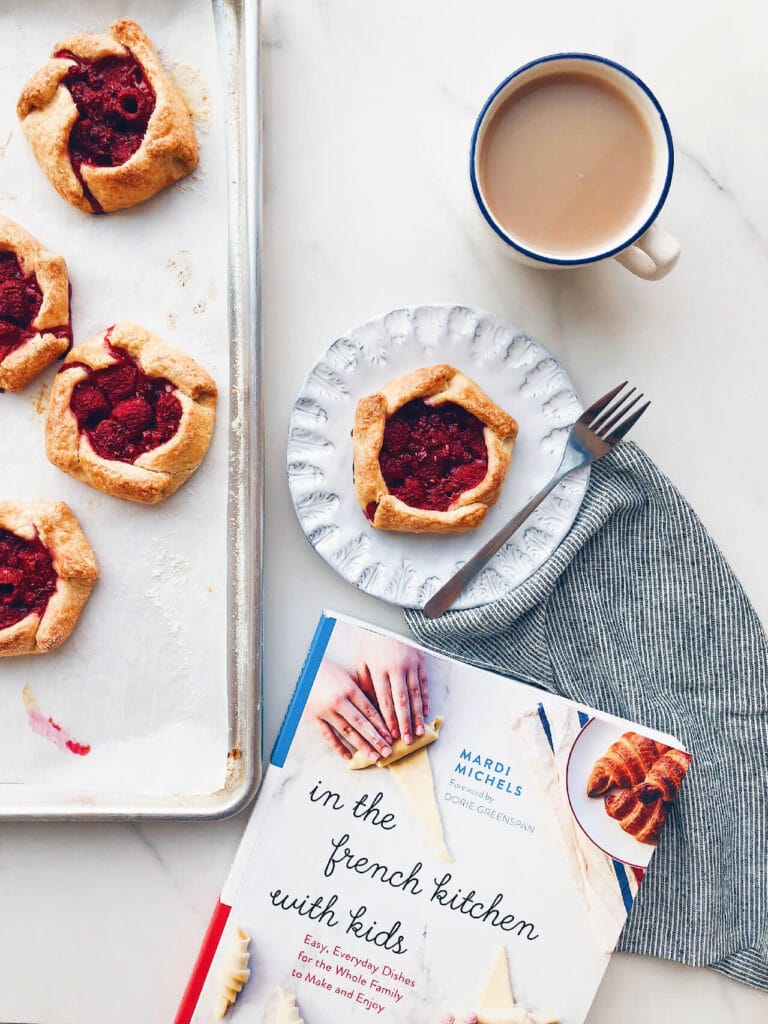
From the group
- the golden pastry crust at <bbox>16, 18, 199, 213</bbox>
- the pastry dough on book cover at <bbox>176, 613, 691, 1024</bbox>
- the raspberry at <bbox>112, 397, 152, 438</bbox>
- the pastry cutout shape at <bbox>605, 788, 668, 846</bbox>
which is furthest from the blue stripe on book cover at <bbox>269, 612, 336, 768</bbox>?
the golden pastry crust at <bbox>16, 18, 199, 213</bbox>

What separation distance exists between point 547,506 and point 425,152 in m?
0.65

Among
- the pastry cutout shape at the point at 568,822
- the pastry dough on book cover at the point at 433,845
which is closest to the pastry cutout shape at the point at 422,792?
the pastry dough on book cover at the point at 433,845

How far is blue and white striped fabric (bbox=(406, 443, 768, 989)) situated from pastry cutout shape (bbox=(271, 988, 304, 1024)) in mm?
563

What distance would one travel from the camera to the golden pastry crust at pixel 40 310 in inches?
54.3

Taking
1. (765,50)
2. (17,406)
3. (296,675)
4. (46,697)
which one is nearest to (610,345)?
(765,50)

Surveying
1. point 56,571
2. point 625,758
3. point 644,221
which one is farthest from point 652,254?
point 56,571

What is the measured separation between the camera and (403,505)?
4.54ft

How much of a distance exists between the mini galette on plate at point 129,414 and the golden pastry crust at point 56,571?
0.29 feet

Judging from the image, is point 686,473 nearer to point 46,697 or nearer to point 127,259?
point 127,259

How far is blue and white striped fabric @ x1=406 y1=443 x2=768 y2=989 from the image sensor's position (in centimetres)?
146

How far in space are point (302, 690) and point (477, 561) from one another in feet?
1.18

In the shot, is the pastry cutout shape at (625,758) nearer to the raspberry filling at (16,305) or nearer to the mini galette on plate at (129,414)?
the mini galette on plate at (129,414)

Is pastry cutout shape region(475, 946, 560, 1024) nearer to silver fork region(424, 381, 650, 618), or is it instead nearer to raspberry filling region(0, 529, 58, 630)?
silver fork region(424, 381, 650, 618)

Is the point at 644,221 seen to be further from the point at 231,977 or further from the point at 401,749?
the point at 231,977
